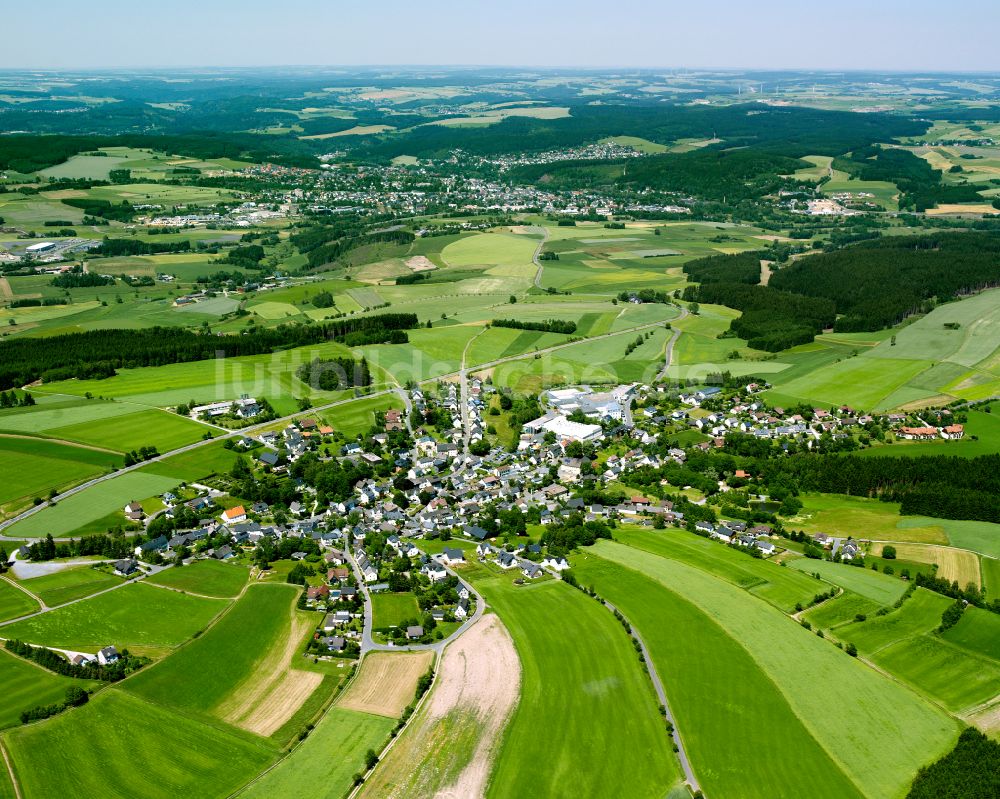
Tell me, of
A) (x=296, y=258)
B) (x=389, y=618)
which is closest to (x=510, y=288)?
(x=296, y=258)

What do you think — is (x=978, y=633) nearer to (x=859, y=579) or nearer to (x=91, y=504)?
(x=859, y=579)

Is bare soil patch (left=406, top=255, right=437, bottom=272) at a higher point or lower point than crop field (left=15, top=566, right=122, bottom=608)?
higher

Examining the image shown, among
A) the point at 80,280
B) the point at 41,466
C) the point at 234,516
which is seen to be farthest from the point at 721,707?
the point at 80,280

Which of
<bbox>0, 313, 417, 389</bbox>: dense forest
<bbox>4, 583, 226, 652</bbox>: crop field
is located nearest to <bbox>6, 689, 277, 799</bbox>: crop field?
<bbox>4, 583, 226, 652</bbox>: crop field

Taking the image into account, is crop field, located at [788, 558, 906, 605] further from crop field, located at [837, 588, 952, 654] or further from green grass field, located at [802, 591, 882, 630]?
crop field, located at [837, 588, 952, 654]

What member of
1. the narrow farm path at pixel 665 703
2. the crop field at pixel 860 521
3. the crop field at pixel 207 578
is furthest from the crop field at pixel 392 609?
the crop field at pixel 860 521
